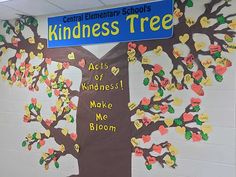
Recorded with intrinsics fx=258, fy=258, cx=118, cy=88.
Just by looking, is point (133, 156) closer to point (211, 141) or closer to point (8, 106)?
point (211, 141)

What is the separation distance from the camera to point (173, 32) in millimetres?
2117

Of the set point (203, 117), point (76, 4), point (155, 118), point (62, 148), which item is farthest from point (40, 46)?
point (203, 117)

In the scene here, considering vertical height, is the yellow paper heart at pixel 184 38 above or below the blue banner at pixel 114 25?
below

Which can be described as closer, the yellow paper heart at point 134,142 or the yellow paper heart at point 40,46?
the yellow paper heart at point 134,142

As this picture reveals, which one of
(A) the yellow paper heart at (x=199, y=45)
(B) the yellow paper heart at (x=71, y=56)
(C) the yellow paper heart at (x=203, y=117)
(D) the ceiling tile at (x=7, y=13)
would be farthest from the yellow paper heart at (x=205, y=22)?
(D) the ceiling tile at (x=7, y=13)

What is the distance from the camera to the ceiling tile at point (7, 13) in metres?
2.43

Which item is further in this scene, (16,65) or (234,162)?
(16,65)

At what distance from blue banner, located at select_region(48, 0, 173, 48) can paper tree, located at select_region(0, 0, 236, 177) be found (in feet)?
0.24

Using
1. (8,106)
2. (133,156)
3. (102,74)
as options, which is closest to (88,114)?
(102,74)

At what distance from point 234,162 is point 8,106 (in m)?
2.29

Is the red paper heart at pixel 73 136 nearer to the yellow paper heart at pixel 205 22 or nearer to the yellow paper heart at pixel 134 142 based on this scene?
the yellow paper heart at pixel 134 142

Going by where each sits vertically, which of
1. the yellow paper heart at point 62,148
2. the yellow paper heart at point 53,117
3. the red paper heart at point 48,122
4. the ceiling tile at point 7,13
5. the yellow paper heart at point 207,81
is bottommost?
the yellow paper heart at point 62,148

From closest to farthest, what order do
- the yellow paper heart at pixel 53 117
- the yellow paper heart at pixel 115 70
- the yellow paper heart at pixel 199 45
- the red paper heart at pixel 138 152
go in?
the yellow paper heart at pixel 199 45
the red paper heart at pixel 138 152
the yellow paper heart at pixel 115 70
the yellow paper heart at pixel 53 117

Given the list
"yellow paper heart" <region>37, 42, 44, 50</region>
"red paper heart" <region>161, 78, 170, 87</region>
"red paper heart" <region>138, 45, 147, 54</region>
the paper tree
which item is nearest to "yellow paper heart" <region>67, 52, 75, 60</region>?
the paper tree
